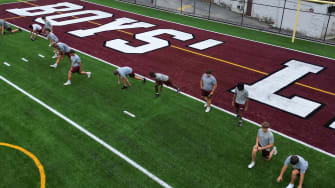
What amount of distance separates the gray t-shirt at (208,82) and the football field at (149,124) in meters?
1.07

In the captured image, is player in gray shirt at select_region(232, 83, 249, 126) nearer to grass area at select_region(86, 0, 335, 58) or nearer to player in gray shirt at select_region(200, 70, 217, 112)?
player in gray shirt at select_region(200, 70, 217, 112)

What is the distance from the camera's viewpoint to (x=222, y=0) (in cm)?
3388

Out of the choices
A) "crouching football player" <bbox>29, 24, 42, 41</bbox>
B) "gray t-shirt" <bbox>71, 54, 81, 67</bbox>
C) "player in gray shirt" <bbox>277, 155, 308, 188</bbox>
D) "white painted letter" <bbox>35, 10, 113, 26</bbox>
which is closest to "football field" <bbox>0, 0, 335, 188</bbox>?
"player in gray shirt" <bbox>277, 155, 308, 188</bbox>

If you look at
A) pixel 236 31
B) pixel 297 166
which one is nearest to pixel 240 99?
pixel 297 166

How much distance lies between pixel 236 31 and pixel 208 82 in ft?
41.8

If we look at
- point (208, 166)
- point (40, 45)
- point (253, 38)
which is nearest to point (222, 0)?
point (253, 38)

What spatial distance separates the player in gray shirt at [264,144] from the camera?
8.38 metres

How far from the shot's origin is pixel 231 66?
16.1 meters

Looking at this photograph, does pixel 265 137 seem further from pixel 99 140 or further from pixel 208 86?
pixel 99 140

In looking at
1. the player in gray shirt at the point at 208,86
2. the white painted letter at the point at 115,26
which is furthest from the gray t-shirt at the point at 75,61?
the white painted letter at the point at 115,26

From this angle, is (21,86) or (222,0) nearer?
(21,86)

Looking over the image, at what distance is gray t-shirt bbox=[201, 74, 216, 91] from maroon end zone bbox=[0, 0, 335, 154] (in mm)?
1361

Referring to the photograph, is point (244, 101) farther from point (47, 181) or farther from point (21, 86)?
point (21, 86)

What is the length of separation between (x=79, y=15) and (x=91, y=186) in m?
20.6
